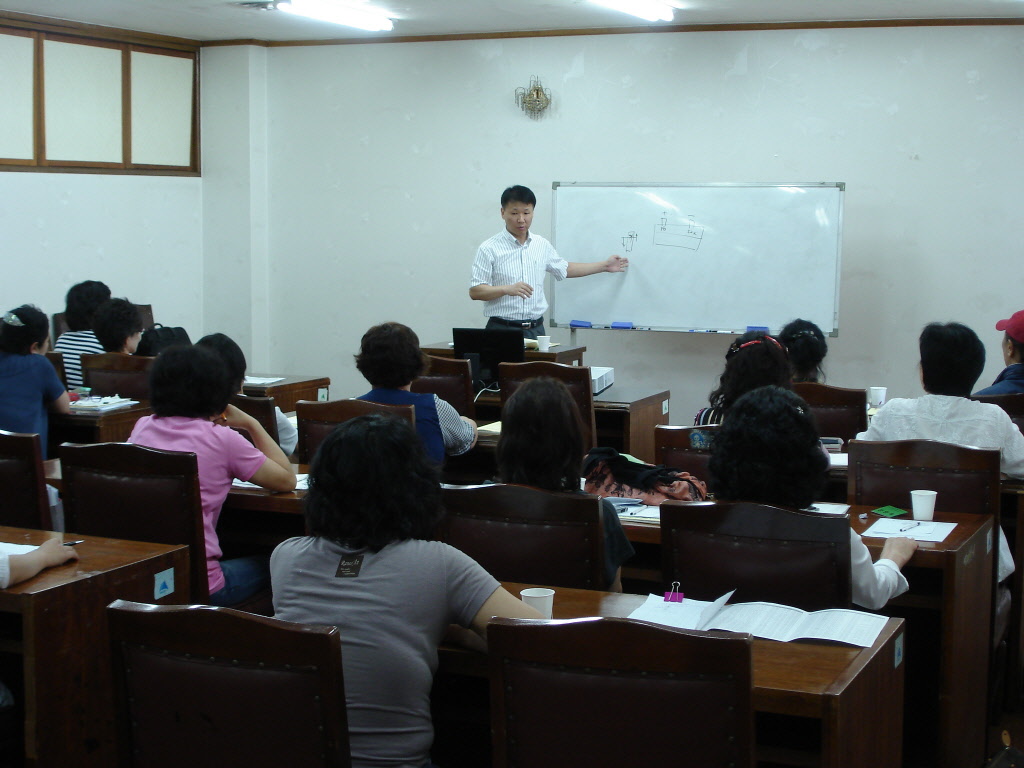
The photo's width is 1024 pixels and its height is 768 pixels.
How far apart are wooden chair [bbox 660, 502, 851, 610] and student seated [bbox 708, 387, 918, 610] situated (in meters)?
0.09

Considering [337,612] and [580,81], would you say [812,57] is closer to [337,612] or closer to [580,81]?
[580,81]

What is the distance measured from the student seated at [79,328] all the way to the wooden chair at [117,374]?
33 cm

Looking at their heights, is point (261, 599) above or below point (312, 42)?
below

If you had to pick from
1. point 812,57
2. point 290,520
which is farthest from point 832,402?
point 812,57

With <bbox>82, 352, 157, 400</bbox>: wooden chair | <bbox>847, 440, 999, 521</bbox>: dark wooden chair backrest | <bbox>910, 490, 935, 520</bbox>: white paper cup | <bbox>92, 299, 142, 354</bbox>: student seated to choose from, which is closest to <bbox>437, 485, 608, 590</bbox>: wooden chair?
<bbox>910, 490, 935, 520</bbox>: white paper cup

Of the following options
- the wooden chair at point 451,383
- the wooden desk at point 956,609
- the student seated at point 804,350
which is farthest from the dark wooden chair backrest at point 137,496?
the student seated at point 804,350

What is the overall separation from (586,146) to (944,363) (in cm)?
445

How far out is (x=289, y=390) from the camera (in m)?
5.90

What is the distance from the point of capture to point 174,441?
3158mm

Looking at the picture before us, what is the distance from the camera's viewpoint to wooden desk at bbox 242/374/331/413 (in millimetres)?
5734

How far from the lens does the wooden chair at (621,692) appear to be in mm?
1525

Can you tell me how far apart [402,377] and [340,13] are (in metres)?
3.95

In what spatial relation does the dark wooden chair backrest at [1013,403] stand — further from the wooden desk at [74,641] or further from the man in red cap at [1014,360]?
the wooden desk at [74,641]

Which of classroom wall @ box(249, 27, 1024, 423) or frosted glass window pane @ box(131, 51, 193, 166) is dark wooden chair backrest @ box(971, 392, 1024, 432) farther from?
frosted glass window pane @ box(131, 51, 193, 166)
